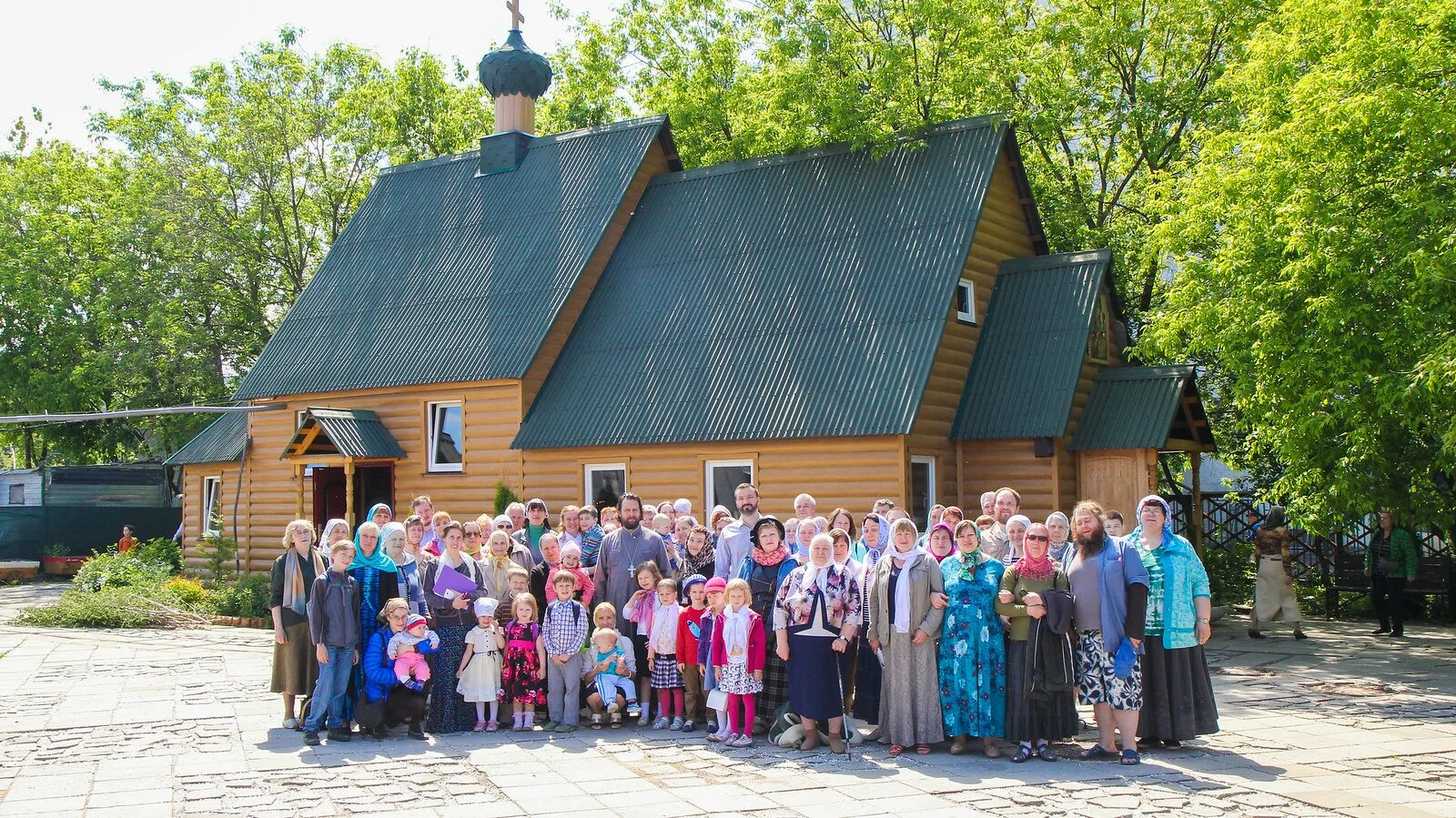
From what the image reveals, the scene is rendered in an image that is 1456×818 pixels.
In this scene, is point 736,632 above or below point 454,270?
below

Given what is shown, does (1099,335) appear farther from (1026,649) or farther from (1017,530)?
(1026,649)

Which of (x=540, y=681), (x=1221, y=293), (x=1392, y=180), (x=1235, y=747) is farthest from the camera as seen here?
(x=1221, y=293)

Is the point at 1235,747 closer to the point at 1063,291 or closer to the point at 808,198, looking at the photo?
the point at 1063,291

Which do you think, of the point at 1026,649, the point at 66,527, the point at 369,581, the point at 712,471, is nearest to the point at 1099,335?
the point at 712,471

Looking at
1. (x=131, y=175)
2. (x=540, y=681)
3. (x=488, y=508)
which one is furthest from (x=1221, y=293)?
(x=131, y=175)

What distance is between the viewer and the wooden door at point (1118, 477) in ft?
56.6

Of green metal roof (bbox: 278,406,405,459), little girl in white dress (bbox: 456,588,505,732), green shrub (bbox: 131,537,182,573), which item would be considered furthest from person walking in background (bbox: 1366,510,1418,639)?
green shrub (bbox: 131,537,182,573)

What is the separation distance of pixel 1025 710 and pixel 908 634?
3.26 ft

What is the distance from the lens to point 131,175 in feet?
120

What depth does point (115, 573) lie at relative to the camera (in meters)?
22.2

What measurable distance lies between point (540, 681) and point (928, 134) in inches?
496

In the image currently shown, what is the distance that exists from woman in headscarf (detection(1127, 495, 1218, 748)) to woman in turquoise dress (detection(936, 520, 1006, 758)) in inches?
Result: 43.2

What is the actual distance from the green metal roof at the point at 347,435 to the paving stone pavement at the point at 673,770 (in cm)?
850

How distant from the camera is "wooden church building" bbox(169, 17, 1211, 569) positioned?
17.7 meters
